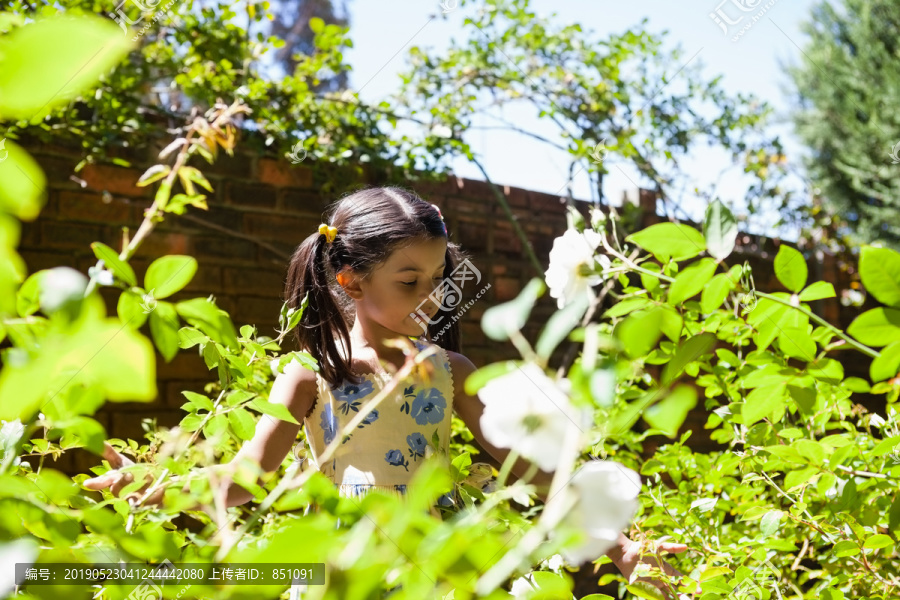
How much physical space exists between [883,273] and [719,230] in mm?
131

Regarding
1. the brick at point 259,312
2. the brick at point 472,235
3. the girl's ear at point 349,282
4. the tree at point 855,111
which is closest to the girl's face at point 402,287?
the girl's ear at point 349,282

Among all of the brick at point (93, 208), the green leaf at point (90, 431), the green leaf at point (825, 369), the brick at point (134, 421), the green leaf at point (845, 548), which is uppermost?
the green leaf at point (825, 369)

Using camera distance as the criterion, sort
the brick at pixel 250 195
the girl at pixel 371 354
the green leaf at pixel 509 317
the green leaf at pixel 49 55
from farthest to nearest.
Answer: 1. the brick at pixel 250 195
2. the girl at pixel 371 354
3. the green leaf at pixel 509 317
4. the green leaf at pixel 49 55

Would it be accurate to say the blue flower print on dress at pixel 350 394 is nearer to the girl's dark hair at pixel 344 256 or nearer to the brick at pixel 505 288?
the girl's dark hair at pixel 344 256

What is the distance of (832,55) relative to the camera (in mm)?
9328

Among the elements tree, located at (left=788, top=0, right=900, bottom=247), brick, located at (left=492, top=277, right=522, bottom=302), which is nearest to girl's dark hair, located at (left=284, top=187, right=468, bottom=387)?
brick, located at (left=492, top=277, right=522, bottom=302)

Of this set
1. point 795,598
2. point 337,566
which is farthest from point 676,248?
point 795,598

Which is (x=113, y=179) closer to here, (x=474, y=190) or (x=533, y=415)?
(x=474, y=190)

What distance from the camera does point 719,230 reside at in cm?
59

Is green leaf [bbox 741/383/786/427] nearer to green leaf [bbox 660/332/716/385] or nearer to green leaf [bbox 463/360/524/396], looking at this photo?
green leaf [bbox 660/332/716/385]

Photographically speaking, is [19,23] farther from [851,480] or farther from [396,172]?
[396,172]

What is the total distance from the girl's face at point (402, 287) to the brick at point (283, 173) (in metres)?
1.04

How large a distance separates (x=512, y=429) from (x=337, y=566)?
0.41ft

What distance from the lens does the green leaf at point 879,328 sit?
49 cm
